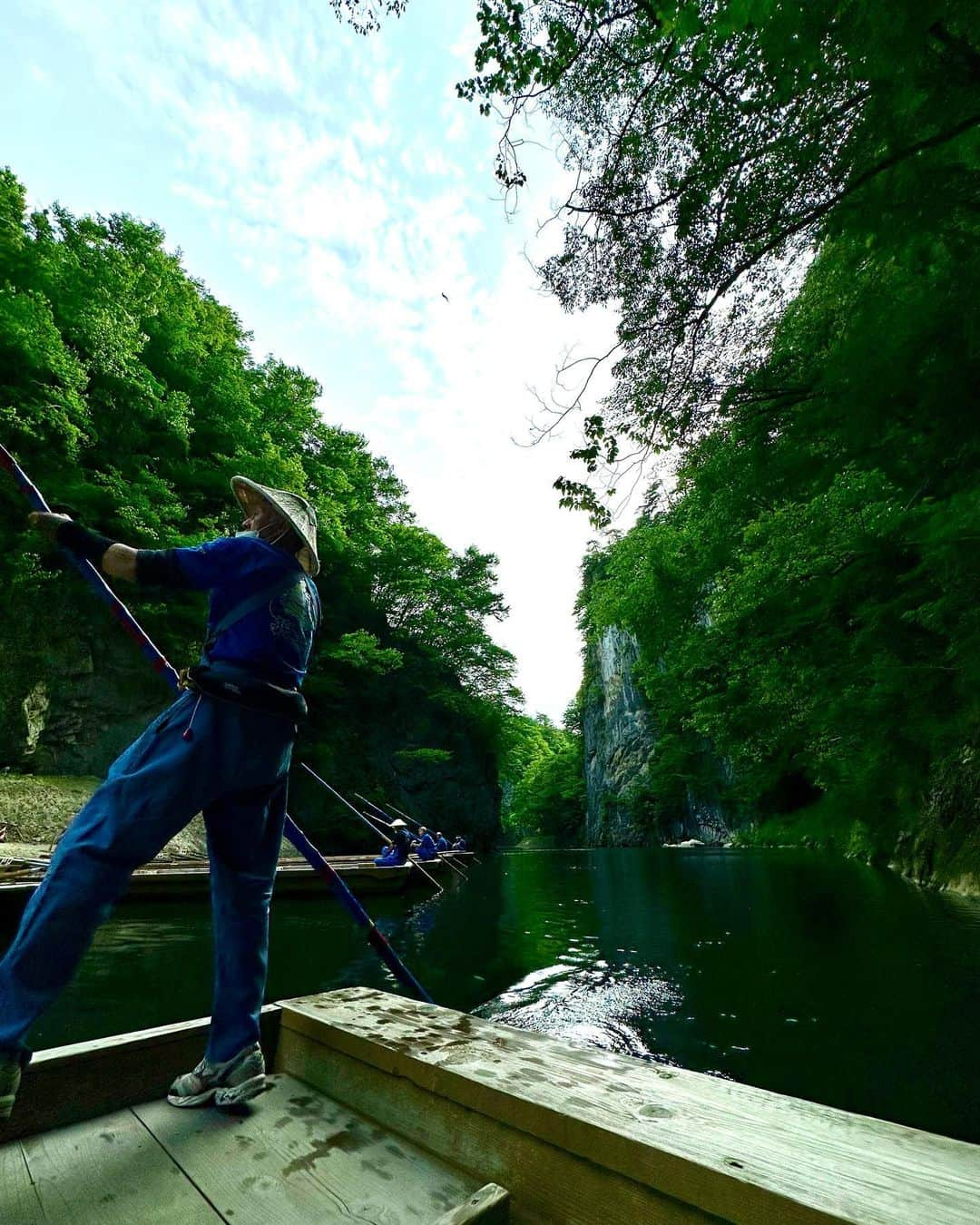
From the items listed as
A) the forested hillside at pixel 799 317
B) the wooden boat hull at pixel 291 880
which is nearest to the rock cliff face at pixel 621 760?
the wooden boat hull at pixel 291 880

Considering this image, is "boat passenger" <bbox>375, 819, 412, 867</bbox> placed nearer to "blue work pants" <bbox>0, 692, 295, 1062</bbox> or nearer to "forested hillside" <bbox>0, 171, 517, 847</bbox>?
"forested hillside" <bbox>0, 171, 517, 847</bbox>

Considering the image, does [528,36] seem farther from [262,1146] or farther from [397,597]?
[397,597]

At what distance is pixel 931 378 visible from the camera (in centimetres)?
426

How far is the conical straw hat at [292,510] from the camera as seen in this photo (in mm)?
2189

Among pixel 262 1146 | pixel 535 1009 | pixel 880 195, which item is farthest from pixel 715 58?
pixel 535 1009

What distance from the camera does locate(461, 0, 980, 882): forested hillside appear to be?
334cm

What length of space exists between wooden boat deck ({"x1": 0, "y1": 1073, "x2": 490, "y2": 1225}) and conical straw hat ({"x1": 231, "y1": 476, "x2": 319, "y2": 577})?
1629 millimetres

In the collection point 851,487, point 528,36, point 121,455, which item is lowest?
point 851,487

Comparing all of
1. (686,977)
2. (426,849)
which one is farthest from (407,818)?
(686,977)

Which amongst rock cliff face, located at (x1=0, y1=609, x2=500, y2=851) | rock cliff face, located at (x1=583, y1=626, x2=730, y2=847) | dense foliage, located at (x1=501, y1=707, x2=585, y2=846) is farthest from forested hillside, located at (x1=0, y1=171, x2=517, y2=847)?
dense foliage, located at (x1=501, y1=707, x2=585, y2=846)

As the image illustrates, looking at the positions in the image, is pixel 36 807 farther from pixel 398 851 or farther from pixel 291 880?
pixel 398 851

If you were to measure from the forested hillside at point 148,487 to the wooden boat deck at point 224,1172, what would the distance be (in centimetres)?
1337

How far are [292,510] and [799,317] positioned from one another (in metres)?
6.45

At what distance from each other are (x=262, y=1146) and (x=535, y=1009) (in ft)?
15.1
